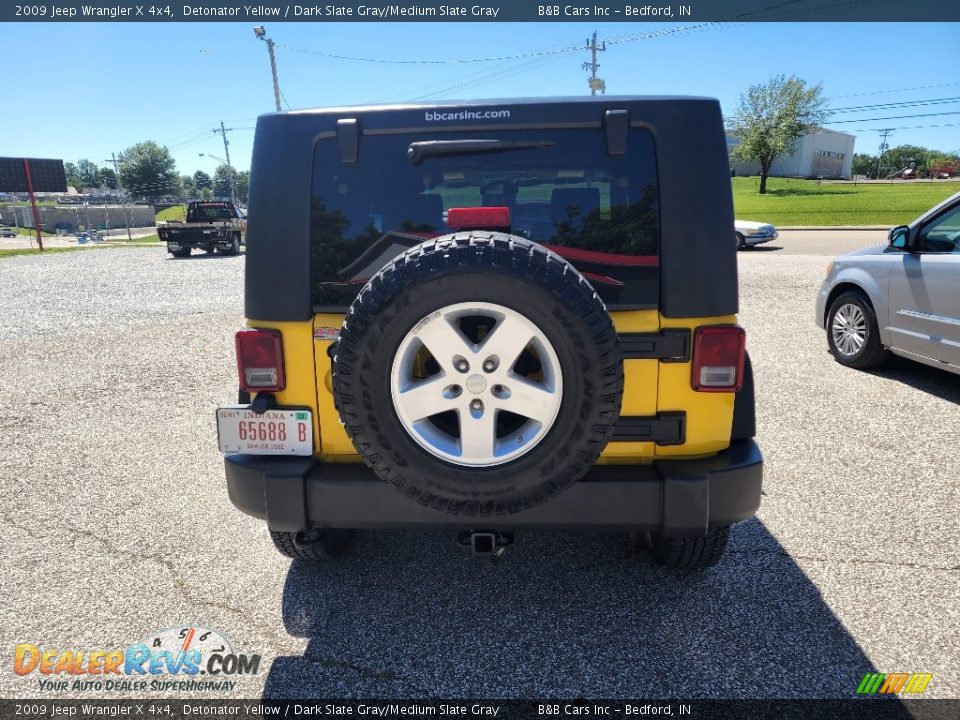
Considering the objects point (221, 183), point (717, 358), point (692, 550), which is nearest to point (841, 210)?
point (692, 550)

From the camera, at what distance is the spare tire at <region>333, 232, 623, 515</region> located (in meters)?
1.98

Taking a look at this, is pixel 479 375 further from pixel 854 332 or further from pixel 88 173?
pixel 88 173

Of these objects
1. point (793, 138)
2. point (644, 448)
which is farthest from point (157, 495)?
point (793, 138)

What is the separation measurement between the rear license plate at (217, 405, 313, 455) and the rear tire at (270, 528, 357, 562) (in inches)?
19.2

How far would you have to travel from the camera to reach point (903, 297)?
18.3 ft

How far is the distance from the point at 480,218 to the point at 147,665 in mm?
2174

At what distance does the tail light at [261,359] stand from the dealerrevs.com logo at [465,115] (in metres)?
1.03

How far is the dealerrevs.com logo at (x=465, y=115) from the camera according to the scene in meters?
2.30

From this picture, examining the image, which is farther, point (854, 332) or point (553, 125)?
point (854, 332)

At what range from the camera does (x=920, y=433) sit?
4672 mm

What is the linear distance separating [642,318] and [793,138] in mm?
69136

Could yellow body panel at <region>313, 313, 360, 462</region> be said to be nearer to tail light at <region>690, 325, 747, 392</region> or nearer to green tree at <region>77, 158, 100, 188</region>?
tail light at <region>690, 325, 747, 392</region>

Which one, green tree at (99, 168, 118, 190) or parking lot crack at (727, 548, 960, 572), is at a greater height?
green tree at (99, 168, 118, 190)

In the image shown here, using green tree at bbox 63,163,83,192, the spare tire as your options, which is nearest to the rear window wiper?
the spare tire
